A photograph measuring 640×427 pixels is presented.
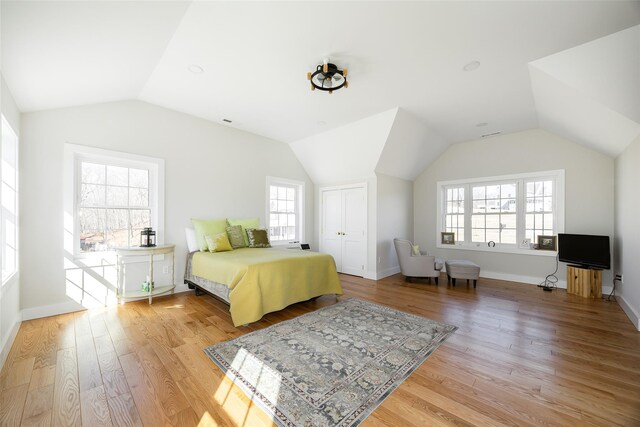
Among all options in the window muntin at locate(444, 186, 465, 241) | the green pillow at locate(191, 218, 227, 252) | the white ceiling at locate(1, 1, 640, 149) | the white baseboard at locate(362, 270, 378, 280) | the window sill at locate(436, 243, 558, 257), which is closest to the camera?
the white ceiling at locate(1, 1, 640, 149)

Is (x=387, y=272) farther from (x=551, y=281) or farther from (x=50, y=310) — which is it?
(x=50, y=310)

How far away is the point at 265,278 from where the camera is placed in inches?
116

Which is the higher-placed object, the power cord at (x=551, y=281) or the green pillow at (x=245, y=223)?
the green pillow at (x=245, y=223)

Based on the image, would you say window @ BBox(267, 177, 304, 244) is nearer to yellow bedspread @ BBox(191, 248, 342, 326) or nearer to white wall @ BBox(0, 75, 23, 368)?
yellow bedspread @ BBox(191, 248, 342, 326)

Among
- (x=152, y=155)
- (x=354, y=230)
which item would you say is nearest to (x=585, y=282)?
(x=354, y=230)

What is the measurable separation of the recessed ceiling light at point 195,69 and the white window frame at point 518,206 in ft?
17.1

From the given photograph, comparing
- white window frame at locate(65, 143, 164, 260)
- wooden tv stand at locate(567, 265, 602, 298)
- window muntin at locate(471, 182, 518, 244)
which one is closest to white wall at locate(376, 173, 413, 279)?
window muntin at locate(471, 182, 518, 244)

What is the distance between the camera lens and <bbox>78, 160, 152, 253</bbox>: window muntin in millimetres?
3414

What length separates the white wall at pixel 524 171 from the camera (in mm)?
4242

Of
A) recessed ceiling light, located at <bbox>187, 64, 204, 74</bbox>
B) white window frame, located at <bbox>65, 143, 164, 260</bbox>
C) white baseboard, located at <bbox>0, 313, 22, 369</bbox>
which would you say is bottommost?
white baseboard, located at <bbox>0, 313, 22, 369</bbox>

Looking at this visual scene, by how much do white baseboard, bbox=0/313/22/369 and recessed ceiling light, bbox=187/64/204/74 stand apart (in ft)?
10.2

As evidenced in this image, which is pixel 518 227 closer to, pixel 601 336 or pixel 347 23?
pixel 601 336

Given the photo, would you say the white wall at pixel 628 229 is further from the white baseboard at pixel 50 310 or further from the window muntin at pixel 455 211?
the white baseboard at pixel 50 310

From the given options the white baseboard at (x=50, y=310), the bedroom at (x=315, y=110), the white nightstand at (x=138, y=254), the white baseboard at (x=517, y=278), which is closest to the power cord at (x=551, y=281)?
the white baseboard at (x=517, y=278)
